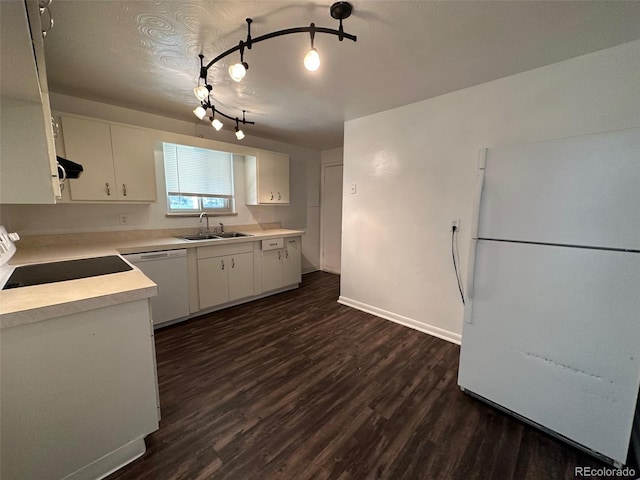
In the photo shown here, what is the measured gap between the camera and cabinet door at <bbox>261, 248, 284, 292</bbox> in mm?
3605

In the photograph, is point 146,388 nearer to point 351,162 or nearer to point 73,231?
point 73,231

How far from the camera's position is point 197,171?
3393 mm

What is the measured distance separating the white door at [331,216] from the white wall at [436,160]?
1518 mm

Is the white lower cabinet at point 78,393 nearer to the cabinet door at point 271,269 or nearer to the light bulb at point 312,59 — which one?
the light bulb at point 312,59

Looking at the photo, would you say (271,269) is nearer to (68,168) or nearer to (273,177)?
(273,177)

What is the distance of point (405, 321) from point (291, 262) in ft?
6.25

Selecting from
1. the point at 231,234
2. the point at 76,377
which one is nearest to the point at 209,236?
the point at 231,234

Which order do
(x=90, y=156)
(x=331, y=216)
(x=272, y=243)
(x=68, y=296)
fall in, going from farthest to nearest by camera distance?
(x=331, y=216)
(x=272, y=243)
(x=90, y=156)
(x=68, y=296)

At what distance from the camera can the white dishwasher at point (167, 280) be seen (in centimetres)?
255

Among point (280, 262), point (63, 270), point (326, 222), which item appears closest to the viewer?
point (63, 270)

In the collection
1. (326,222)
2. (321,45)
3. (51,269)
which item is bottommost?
(51,269)

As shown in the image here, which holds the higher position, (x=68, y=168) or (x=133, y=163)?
(x=133, y=163)

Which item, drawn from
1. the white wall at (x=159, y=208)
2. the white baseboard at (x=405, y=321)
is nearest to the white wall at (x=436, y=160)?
the white baseboard at (x=405, y=321)

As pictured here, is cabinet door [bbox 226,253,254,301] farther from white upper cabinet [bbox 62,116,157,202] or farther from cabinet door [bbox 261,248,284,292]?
white upper cabinet [bbox 62,116,157,202]
